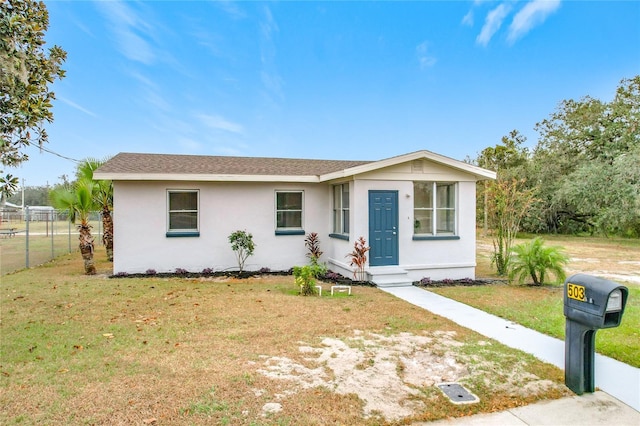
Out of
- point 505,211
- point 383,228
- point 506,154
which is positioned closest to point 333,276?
point 383,228

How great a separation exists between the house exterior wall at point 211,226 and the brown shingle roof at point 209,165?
17.8 inches

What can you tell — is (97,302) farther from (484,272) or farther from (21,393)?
(484,272)

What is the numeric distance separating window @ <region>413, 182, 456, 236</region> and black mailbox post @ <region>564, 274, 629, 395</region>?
657 cm

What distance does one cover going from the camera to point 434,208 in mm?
10258

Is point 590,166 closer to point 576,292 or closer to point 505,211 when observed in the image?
point 505,211

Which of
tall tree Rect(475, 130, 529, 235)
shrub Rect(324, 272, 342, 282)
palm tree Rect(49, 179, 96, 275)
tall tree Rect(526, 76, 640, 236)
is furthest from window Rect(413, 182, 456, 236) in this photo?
tall tree Rect(475, 130, 529, 235)

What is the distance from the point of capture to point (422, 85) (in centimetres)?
1806

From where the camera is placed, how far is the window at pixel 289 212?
1152cm

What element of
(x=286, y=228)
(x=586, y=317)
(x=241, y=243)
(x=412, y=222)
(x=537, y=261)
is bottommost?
(x=537, y=261)

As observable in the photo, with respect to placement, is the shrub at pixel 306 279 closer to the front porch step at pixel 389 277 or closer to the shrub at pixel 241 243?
the front porch step at pixel 389 277

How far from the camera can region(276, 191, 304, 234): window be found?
37.8 ft

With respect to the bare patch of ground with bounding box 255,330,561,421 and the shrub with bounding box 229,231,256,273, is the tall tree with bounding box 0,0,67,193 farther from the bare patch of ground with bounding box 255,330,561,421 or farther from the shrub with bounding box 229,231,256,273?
the shrub with bounding box 229,231,256,273

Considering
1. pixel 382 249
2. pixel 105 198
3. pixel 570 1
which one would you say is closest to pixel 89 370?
pixel 382 249

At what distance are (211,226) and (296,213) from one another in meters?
2.59
